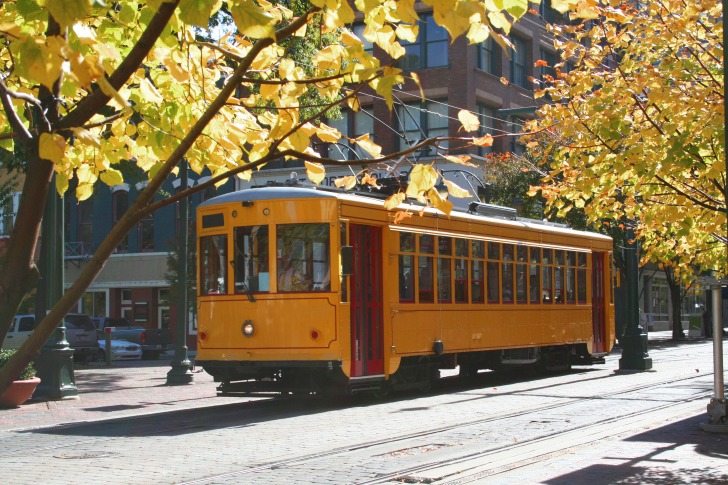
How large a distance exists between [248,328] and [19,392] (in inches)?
161

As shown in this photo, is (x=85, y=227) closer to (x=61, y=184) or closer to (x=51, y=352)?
(x=51, y=352)

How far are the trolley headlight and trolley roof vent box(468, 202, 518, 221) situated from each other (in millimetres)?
5502

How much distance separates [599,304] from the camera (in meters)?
24.5

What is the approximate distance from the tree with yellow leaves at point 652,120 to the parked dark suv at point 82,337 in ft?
77.6

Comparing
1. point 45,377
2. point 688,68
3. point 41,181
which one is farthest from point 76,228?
point 41,181

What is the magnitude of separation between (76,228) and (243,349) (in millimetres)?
32911

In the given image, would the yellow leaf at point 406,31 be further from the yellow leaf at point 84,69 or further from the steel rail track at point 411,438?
the steel rail track at point 411,438

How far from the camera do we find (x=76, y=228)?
46188mm

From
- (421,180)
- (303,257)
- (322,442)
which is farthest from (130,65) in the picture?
Result: (303,257)

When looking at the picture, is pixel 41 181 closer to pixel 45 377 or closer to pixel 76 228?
pixel 45 377

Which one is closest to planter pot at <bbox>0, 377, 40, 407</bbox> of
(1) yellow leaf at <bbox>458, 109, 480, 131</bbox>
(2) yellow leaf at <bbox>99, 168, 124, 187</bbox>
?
(2) yellow leaf at <bbox>99, 168, 124, 187</bbox>

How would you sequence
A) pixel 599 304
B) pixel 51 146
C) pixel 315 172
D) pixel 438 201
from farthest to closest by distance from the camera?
pixel 599 304 → pixel 315 172 → pixel 438 201 → pixel 51 146

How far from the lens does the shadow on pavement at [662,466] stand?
887 centimetres

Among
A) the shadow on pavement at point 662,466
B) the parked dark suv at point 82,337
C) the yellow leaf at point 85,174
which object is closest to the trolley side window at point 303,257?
the shadow on pavement at point 662,466
